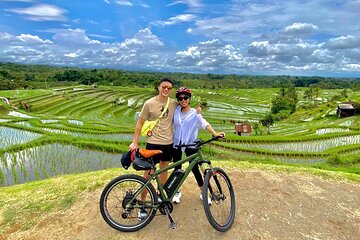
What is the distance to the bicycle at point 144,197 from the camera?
503 cm

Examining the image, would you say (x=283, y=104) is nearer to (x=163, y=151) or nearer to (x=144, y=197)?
(x=163, y=151)

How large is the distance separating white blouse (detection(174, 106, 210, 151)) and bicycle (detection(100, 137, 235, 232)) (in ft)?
0.64

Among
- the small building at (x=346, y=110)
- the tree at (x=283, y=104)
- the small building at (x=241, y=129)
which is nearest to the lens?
the small building at (x=241, y=129)

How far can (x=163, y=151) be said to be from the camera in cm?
543

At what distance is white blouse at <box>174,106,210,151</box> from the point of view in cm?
539

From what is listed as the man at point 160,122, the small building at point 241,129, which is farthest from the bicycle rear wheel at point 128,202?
the small building at point 241,129

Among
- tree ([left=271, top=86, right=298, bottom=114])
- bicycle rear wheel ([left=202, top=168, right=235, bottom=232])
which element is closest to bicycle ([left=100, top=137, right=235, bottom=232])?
bicycle rear wheel ([left=202, top=168, right=235, bottom=232])

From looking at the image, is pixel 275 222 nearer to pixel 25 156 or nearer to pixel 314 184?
pixel 314 184

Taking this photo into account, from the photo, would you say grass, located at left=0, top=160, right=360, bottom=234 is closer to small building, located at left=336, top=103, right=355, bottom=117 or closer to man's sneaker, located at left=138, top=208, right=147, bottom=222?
man's sneaker, located at left=138, top=208, right=147, bottom=222

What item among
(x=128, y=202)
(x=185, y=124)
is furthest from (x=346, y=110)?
(x=128, y=202)

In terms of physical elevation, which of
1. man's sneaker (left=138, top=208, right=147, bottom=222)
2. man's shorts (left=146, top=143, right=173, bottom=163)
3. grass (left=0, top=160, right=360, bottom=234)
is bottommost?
grass (left=0, top=160, right=360, bottom=234)

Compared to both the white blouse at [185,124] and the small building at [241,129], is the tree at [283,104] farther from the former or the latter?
the white blouse at [185,124]

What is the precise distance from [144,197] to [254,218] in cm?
214

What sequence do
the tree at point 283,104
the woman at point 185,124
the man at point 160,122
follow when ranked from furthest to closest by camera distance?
the tree at point 283,104
the woman at point 185,124
the man at point 160,122
